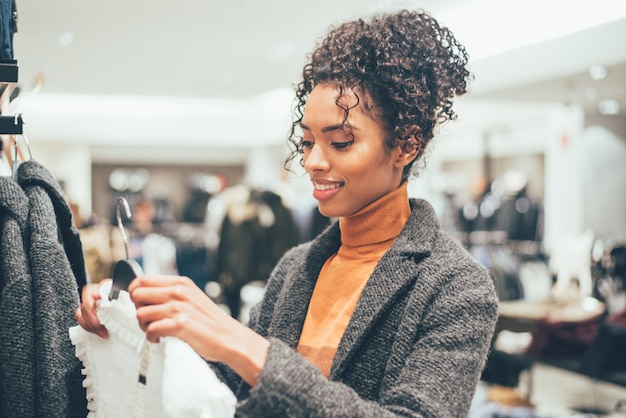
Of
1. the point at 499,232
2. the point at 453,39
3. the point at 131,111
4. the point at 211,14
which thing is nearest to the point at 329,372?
the point at 453,39

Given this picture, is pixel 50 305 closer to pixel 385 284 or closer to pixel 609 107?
pixel 385 284

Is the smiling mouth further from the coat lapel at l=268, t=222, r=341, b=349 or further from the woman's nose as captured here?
the coat lapel at l=268, t=222, r=341, b=349

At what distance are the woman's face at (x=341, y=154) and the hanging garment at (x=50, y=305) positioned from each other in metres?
0.44

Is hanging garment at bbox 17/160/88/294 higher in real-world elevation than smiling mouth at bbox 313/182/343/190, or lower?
lower

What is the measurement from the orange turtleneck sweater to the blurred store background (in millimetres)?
224

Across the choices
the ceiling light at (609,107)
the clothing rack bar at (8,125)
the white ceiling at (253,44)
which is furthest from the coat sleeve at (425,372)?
the ceiling light at (609,107)

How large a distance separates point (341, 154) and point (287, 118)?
9125 millimetres

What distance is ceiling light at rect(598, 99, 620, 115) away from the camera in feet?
23.3

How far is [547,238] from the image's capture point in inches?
326

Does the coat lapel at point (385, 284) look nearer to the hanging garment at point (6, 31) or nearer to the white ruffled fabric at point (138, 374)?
the white ruffled fabric at point (138, 374)

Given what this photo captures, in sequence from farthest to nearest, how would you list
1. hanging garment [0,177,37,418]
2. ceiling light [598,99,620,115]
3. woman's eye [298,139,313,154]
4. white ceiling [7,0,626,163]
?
ceiling light [598,99,620,115] → white ceiling [7,0,626,163] → woman's eye [298,139,313,154] → hanging garment [0,177,37,418]

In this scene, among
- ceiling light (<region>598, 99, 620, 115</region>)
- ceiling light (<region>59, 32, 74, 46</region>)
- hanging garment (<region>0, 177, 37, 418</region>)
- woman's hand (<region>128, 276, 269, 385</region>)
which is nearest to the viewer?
woman's hand (<region>128, 276, 269, 385</region>)

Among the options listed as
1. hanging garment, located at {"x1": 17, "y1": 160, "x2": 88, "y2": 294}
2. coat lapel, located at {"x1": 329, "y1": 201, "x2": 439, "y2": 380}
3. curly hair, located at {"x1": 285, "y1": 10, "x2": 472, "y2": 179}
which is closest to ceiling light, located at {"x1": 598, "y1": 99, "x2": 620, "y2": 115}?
curly hair, located at {"x1": 285, "y1": 10, "x2": 472, "y2": 179}

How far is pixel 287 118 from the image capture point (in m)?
10.2
